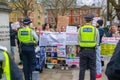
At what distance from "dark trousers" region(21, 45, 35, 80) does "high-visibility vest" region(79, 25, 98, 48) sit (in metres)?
1.52

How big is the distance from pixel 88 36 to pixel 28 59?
6.21 ft

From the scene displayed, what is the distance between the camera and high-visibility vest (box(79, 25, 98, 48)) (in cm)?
923

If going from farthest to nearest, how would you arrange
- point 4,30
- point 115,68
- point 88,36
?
point 4,30 → point 88,36 → point 115,68

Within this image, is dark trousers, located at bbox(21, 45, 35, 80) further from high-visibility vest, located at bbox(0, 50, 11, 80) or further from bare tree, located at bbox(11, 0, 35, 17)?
bare tree, located at bbox(11, 0, 35, 17)

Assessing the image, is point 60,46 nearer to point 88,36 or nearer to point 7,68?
point 88,36

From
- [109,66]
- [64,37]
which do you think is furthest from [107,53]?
[109,66]

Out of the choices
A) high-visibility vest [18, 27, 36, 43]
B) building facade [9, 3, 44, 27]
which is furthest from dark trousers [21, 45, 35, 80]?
building facade [9, 3, 44, 27]

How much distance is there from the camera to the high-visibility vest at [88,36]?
9.23 meters

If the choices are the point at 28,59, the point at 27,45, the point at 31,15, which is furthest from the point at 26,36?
the point at 31,15

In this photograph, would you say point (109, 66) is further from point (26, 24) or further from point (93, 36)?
point (26, 24)

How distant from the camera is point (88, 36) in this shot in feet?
30.3

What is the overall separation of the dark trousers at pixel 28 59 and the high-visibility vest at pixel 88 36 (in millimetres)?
1516

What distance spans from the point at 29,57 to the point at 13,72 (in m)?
6.58

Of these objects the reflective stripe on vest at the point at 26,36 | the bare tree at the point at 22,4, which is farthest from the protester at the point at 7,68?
the bare tree at the point at 22,4
